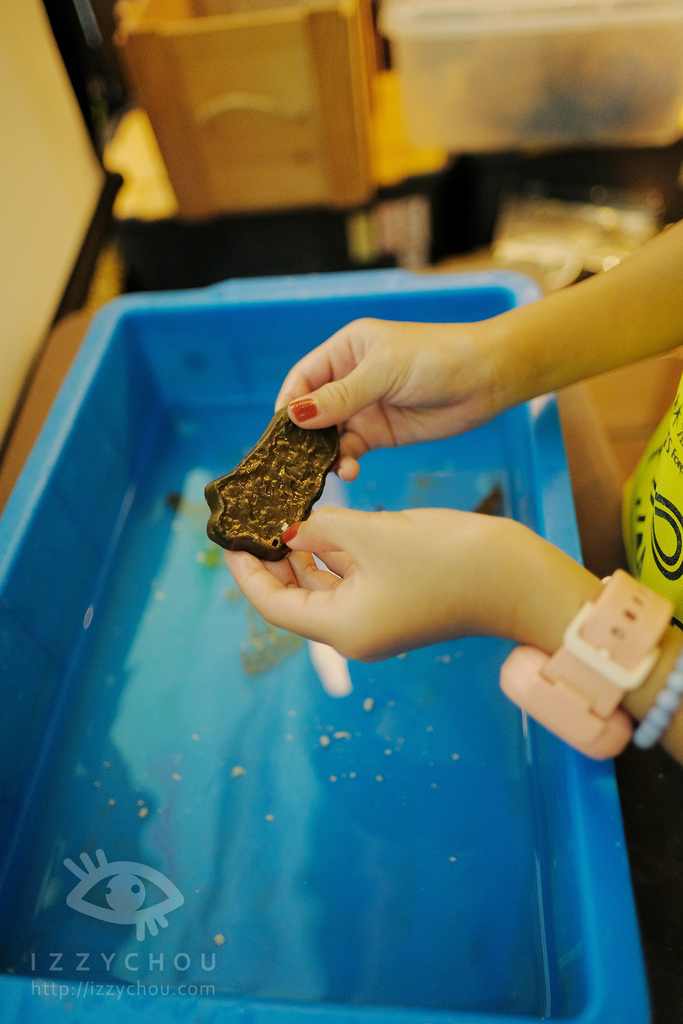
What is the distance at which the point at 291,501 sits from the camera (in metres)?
0.73

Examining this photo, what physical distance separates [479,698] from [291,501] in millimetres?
321

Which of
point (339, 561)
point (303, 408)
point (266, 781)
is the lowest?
point (266, 781)

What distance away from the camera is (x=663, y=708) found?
509 millimetres

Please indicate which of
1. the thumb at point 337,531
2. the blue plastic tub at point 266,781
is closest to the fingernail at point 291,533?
the thumb at point 337,531

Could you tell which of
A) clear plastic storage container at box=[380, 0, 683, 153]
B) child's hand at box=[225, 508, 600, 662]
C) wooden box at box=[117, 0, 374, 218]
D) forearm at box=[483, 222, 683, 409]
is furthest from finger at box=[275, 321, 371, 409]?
clear plastic storage container at box=[380, 0, 683, 153]

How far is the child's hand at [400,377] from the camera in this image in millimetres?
732

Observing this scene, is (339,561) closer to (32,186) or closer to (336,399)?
(336,399)

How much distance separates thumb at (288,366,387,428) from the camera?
2.35 ft

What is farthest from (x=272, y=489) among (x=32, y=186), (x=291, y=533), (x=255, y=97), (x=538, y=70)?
(x=538, y=70)

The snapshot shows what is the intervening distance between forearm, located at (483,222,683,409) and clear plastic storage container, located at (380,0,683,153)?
806 mm

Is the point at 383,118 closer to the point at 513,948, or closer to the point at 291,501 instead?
the point at 291,501

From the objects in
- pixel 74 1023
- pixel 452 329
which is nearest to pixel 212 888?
pixel 74 1023

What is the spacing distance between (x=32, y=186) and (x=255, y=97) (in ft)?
1.47

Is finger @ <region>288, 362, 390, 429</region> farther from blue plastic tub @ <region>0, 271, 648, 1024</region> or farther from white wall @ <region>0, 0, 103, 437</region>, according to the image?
white wall @ <region>0, 0, 103, 437</region>
